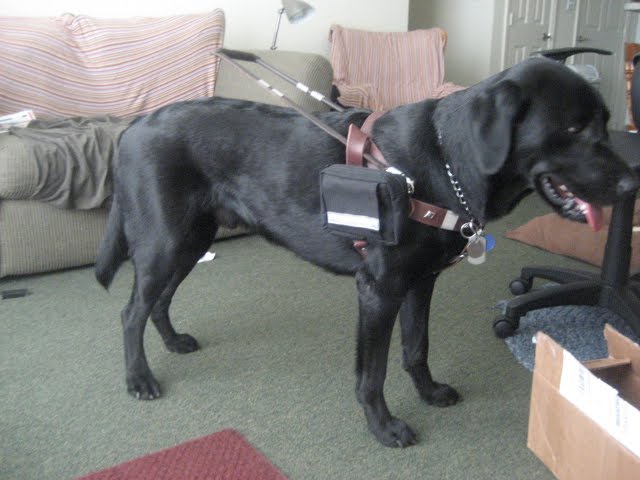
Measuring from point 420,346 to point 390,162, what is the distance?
1.80 feet

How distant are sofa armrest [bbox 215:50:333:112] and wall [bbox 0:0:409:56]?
1.28 ft

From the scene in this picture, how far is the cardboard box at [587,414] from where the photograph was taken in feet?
3.71

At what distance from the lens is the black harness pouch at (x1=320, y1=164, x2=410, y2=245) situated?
1228 millimetres

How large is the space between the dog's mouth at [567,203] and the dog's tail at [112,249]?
114 centimetres

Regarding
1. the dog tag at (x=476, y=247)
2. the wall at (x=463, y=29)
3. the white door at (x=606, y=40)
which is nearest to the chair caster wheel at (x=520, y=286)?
the dog tag at (x=476, y=247)

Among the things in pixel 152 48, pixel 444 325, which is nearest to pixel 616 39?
pixel 152 48

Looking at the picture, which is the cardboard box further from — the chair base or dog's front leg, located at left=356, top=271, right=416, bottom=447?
the chair base

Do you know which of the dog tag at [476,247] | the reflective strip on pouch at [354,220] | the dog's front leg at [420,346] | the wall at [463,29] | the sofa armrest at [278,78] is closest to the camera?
the reflective strip on pouch at [354,220]

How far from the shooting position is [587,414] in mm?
1203

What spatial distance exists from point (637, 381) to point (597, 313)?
2.79 feet

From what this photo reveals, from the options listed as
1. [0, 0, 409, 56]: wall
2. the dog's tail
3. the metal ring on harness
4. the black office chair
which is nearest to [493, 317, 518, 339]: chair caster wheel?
the black office chair

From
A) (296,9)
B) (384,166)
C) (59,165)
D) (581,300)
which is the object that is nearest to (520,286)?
(581,300)

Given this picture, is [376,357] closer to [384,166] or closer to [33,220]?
[384,166]

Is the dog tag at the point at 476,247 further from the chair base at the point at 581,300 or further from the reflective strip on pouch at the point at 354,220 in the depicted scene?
the chair base at the point at 581,300
